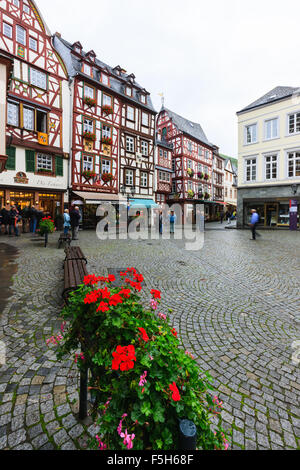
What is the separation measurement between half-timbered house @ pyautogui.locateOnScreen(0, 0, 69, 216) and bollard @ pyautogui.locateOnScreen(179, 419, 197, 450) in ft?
57.0

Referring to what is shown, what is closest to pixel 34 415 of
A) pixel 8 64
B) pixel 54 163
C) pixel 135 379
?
pixel 135 379

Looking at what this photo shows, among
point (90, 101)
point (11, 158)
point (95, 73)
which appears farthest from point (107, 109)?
point (11, 158)

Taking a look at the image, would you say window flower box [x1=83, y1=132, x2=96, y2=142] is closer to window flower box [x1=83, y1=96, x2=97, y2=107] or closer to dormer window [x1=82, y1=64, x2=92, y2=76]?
window flower box [x1=83, y1=96, x2=97, y2=107]

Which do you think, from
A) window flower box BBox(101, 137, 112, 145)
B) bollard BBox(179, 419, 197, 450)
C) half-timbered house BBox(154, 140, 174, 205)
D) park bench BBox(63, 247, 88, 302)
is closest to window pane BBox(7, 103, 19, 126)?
window flower box BBox(101, 137, 112, 145)

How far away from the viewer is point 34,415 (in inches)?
79.4

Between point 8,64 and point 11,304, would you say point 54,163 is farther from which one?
point 11,304

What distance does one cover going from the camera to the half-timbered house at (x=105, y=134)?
19.5m

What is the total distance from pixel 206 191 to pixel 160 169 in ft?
38.7

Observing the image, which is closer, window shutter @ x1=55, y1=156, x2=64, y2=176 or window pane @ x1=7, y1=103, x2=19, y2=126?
window pane @ x1=7, y1=103, x2=19, y2=126

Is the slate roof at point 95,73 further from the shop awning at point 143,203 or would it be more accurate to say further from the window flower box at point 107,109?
the shop awning at point 143,203

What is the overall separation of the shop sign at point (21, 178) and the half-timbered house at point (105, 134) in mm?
3750

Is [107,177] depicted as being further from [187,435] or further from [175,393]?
[187,435]

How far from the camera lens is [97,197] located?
2025 centimetres

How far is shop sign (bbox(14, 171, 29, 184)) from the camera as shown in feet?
51.8
